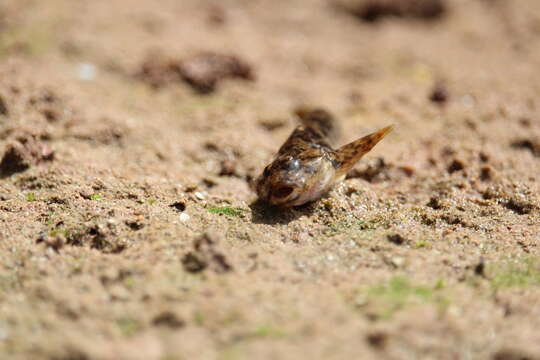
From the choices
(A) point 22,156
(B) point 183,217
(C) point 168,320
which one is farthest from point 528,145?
(A) point 22,156

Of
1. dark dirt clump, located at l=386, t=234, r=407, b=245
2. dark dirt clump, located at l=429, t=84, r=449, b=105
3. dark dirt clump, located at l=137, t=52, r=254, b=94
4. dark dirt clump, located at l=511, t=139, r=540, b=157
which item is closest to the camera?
dark dirt clump, located at l=386, t=234, r=407, b=245

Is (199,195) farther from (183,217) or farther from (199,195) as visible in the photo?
(183,217)

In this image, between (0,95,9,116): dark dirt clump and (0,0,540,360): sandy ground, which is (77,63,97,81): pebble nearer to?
(0,0,540,360): sandy ground

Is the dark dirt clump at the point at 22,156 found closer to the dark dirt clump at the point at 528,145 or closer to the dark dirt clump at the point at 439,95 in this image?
the dark dirt clump at the point at 439,95

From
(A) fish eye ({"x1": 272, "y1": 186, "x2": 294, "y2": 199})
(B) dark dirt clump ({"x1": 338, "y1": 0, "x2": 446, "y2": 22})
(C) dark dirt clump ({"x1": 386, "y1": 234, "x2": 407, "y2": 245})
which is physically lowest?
(C) dark dirt clump ({"x1": 386, "y1": 234, "x2": 407, "y2": 245})

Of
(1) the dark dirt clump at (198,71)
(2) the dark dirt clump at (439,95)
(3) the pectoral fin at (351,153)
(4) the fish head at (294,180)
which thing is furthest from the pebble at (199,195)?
(2) the dark dirt clump at (439,95)

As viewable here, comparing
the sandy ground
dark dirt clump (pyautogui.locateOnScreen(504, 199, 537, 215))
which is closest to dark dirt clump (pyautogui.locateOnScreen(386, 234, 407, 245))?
the sandy ground
